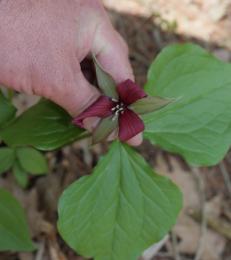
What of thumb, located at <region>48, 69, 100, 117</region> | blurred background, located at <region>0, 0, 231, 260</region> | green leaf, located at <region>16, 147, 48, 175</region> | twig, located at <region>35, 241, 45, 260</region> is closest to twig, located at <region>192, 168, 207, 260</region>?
blurred background, located at <region>0, 0, 231, 260</region>

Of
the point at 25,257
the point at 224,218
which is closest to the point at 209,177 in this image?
the point at 224,218

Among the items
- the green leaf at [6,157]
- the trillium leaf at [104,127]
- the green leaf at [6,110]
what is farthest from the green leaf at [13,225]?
the trillium leaf at [104,127]

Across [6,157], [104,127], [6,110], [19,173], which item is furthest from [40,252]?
[104,127]

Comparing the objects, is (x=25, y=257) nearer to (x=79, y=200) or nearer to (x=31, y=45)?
(x=79, y=200)

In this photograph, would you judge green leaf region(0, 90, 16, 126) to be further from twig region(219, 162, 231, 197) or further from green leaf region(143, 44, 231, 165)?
twig region(219, 162, 231, 197)

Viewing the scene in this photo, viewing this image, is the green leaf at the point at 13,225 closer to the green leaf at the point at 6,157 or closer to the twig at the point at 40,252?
the green leaf at the point at 6,157
